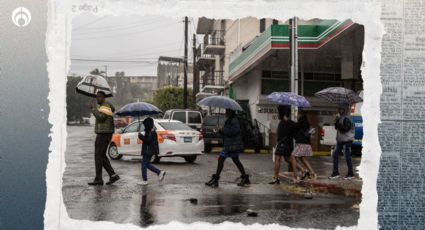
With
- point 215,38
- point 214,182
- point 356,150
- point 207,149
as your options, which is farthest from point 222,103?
point 215,38

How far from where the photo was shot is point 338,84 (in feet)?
74.3

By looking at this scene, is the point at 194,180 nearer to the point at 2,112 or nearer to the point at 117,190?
the point at 117,190

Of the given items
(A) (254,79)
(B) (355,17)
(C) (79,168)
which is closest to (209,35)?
(A) (254,79)

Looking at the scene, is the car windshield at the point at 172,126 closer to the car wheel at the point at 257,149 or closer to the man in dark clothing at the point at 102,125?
the man in dark clothing at the point at 102,125

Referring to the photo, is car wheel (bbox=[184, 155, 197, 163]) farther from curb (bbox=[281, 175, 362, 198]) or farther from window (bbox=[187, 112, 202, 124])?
window (bbox=[187, 112, 202, 124])

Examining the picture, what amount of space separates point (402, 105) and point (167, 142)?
33.0ft

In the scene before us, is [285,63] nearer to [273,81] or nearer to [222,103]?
[273,81]

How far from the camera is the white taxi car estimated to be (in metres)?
14.7

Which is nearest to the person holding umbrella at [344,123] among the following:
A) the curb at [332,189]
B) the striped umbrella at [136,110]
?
the curb at [332,189]

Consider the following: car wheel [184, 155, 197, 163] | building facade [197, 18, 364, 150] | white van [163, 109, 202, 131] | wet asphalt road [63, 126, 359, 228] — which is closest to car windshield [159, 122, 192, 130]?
car wheel [184, 155, 197, 163]

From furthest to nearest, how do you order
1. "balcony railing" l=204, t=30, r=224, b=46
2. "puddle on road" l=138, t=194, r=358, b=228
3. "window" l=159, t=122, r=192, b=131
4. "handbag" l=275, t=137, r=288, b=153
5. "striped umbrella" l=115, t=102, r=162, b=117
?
1. "balcony railing" l=204, t=30, r=224, b=46
2. "window" l=159, t=122, r=192, b=131
3. "striped umbrella" l=115, t=102, r=162, b=117
4. "handbag" l=275, t=137, r=288, b=153
5. "puddle on road" l=138, t=194, r=358, b=228

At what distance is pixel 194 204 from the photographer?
7961 mm

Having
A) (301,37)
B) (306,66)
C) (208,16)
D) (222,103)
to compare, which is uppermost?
(301,37)

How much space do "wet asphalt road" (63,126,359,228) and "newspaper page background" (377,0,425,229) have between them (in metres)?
1.47
